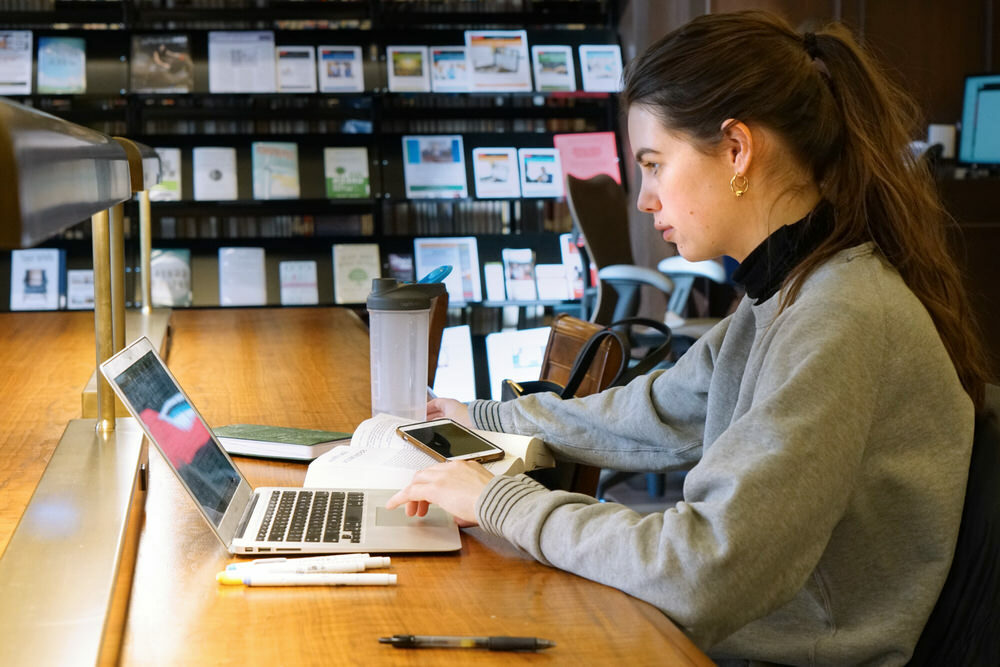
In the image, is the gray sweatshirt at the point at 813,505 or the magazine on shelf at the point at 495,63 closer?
the gray sweatshirt at the point at 813,505

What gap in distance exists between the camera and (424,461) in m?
1.28

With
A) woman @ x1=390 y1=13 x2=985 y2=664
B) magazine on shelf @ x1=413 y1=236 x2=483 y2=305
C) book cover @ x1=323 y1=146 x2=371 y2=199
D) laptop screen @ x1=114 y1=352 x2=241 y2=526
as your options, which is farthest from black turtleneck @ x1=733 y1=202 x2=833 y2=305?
book cover @ x1=323 y1=146 x2=371 y2=199

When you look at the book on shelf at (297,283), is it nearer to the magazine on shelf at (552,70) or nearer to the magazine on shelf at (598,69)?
the magazine on shelf at (552,70)

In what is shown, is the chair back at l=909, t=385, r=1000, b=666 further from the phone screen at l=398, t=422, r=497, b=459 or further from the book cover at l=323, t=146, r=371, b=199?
the book cover at l=323, t=146, r=371, b=199

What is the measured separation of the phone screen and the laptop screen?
0.82 ft

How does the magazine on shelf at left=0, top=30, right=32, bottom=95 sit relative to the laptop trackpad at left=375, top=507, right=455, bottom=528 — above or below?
above

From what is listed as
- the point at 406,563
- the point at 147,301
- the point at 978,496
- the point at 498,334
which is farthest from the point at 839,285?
the point at 498,334

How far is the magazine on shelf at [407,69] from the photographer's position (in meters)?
5.05

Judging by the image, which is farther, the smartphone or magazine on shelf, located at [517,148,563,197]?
magazine on shelf, located at [517,148,563,197]

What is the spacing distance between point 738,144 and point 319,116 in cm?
434

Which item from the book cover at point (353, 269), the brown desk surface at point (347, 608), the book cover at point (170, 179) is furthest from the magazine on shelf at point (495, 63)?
the brown desk surface at point (347, 608)

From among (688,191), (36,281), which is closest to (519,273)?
(36,281)

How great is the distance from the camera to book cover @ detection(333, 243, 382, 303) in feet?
16.8

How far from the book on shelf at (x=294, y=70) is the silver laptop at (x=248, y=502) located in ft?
13.4
